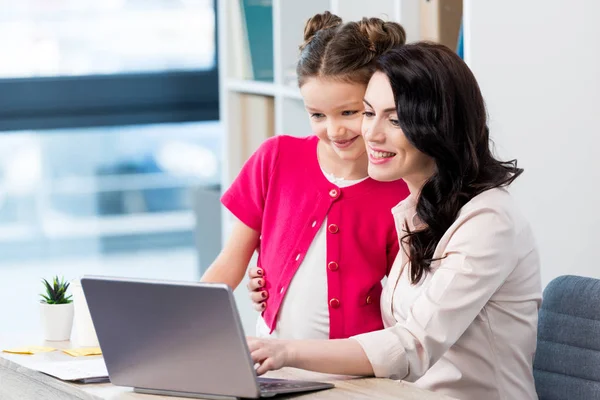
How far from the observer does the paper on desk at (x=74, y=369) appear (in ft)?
5.43

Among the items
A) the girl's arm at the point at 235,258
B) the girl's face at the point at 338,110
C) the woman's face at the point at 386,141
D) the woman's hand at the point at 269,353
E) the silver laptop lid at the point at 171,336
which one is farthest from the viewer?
the girl's arm at the point at 235,258

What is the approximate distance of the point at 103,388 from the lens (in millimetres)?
1600

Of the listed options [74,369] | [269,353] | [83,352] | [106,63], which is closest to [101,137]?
[106,63]

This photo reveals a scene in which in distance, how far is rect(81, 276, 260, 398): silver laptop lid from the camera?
1.43m

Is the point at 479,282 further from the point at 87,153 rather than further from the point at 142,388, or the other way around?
the point at 87,153

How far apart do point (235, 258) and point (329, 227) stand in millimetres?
261

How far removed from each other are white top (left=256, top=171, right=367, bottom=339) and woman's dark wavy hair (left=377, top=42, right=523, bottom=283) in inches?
9.1

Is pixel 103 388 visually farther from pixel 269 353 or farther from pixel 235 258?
pixel 235 258

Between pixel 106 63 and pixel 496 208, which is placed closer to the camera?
pixel 496 208

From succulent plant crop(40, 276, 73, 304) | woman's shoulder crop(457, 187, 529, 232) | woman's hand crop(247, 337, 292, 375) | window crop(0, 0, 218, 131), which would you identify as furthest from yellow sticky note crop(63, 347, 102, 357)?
window crop(0, 0, 218, 131)

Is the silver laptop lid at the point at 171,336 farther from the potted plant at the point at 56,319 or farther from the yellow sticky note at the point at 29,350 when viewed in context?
the potted plant at the point at 56,319

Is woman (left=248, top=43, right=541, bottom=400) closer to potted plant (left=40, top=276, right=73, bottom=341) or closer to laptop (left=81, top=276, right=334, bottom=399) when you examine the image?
laptop (left=81, top=276, right=334, bottom=399)

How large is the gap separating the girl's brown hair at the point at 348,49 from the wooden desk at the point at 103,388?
0.56 metres

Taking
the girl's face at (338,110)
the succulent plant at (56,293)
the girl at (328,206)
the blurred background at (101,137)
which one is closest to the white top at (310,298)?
the girl at (328,206)
